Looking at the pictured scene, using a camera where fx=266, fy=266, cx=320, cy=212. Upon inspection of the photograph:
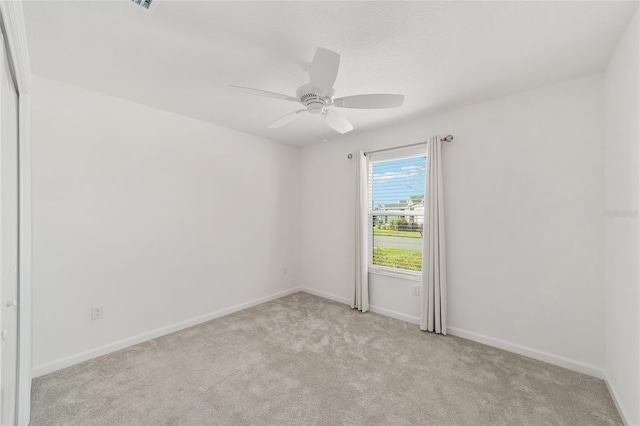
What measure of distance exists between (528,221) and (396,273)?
1.50 meters

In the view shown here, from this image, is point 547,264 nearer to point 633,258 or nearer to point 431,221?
point 633,258

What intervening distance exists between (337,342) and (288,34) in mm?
2654

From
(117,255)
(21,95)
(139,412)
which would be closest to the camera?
(21,95)

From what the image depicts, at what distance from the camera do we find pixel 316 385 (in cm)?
203

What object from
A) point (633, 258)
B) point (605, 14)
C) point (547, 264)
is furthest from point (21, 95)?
point (547, 264)

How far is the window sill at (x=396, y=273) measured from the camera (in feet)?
10.5

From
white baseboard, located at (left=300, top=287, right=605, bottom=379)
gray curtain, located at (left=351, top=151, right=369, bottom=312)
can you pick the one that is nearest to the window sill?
gray curtain, located at (left=351, top=151, right=369, bottom=312)

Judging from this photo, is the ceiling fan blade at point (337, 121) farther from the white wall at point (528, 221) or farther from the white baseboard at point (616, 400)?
the white baseboard at point (616, 400)

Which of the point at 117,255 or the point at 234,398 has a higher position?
the point at 117,255

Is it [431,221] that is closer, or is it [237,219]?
[431,221]

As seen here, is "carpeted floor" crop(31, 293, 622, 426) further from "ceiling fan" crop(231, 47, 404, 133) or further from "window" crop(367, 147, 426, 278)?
"ceiling fan" crop(231, 47, 404, 133)

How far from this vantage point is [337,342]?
2686 millimetres

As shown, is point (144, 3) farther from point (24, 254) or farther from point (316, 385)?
point (316, 385)

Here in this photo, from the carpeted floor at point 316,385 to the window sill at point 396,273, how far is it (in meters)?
0.68
